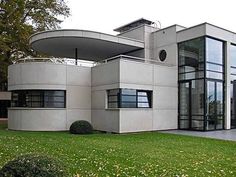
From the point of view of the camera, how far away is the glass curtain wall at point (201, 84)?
1942 centimetres

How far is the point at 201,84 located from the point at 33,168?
53.8ft

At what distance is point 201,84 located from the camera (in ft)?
64.1

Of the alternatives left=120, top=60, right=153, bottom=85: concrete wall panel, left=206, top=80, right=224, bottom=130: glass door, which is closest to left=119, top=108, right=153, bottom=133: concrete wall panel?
left=120, top=60, right=153, bottom=85: concrete wall panel

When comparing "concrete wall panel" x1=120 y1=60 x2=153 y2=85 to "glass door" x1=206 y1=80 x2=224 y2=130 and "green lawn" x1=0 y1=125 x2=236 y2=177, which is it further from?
"green lawn" x1=0 y1=125 x2=236 y2=177

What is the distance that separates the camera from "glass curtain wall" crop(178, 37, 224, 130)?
19422mm

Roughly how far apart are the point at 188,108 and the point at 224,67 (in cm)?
390

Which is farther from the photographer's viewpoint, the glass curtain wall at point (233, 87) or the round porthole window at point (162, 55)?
the round porthole window at point (162, 55)

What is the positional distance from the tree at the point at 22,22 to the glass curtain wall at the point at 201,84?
14675mm

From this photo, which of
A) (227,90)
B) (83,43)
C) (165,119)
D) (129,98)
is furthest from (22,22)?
(227,90)

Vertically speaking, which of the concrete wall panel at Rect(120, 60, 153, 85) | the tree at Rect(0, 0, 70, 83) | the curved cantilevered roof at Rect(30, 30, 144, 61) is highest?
the tree at Rect(0, 0, 70, 83)

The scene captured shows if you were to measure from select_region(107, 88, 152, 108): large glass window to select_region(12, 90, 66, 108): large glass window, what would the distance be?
3405 mm

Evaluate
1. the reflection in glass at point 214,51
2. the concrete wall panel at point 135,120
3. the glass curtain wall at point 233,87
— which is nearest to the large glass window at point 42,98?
the concrete wall panel at point 135,120

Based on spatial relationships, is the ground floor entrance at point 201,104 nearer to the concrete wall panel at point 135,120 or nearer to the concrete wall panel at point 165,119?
the concrete wall panel at point 165,119

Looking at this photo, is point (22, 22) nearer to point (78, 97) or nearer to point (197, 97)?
point (78, 97)
